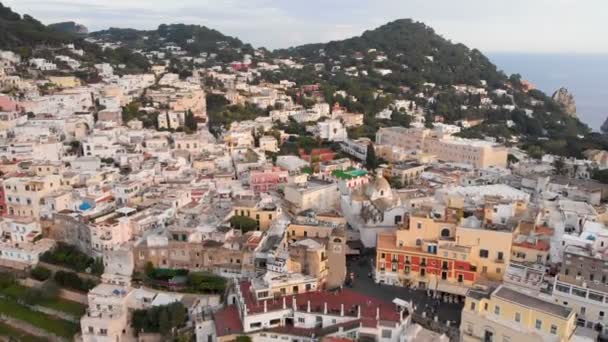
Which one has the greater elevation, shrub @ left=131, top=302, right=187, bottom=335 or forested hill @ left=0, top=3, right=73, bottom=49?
forested hill @ left=0, top=3, right=73, bottom=49

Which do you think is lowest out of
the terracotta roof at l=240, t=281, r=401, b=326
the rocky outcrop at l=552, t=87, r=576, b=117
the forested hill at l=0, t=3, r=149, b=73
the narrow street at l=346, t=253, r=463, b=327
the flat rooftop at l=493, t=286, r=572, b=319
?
the narrow street at l=346, t=253, r=463, b=327

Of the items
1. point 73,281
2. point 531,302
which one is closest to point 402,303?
point 531,302

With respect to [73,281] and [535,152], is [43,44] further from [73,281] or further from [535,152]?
[535,152]

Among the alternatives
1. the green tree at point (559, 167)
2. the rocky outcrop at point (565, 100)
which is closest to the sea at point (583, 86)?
the rocky outcrop at point (565, 100)

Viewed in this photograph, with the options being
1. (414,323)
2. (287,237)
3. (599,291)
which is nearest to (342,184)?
(287,237)

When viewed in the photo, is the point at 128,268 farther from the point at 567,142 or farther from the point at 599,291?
the point at 567,142

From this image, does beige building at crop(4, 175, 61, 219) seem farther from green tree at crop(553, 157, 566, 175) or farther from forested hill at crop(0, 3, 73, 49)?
forested hill at crop(0, 3, 73, 49)

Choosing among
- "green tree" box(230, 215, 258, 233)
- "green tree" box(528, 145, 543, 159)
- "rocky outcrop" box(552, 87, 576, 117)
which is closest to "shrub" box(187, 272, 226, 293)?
"green tree" box(230, 215, 258, 233)
